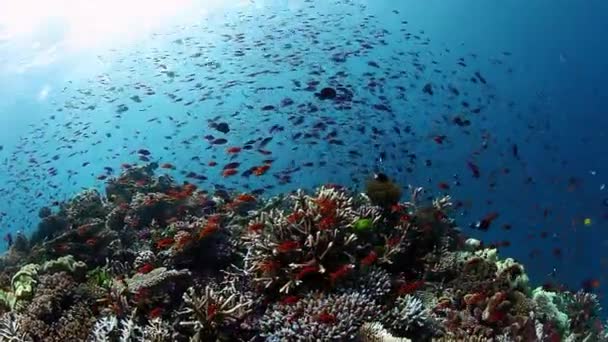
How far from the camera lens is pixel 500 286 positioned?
7.66 m

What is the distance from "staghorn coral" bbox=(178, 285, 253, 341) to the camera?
602cm

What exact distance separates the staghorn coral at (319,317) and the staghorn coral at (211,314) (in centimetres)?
35

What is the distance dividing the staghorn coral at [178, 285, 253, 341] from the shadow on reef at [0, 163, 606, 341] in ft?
0.05

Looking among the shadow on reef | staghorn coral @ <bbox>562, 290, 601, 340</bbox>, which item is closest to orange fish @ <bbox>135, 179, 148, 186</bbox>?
the shadow on reef

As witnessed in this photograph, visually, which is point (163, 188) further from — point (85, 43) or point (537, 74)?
point (537, 74)

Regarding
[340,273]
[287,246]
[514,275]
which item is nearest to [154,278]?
[287,246]

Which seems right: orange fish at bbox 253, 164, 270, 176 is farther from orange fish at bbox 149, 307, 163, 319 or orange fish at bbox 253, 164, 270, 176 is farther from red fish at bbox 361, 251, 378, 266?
orange fish at bbox 149, 307, 163, 319

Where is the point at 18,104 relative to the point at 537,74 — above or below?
above

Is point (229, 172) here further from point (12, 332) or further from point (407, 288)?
point (407, 288)

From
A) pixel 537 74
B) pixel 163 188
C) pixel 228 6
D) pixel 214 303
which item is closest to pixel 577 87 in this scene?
pixel 537 74

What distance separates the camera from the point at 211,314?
6016 mm

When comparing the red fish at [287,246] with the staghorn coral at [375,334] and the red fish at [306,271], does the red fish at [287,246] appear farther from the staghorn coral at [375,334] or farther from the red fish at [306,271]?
the staghorn coral at [375,334]

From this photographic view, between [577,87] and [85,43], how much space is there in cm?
11375

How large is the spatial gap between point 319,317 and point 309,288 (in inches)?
29.2
